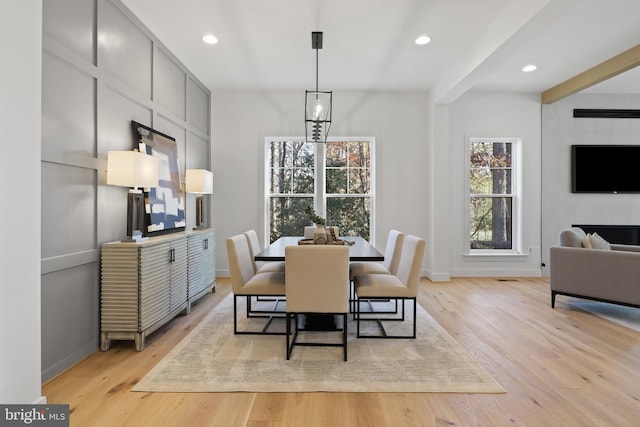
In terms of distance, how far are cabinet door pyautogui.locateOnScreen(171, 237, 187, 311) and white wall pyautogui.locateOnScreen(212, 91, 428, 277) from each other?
6.32ft

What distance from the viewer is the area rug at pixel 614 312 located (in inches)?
134

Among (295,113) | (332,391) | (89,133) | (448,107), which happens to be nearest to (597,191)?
(448,107)

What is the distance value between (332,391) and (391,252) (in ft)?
6.06

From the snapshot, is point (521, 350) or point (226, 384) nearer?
point (226, 384)

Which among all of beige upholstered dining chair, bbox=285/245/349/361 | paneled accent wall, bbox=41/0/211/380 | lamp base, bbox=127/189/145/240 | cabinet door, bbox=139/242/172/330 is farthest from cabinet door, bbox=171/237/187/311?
beige upholstered dining chair, bbox=285/245/349/361

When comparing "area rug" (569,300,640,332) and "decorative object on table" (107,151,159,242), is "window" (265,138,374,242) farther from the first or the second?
"area rug" (569,300,640,332)

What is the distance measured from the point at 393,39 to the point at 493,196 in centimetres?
319

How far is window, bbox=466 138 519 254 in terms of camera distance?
5.66 meters

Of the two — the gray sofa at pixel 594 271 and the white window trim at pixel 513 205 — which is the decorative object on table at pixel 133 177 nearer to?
the gray sofa at pixel 594 271

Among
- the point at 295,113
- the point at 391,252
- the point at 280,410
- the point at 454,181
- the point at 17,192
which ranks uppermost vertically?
the point at 295,113

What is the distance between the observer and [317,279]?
98.9 inches

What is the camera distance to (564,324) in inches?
132

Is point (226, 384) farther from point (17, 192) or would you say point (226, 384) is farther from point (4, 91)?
point (4, 91)

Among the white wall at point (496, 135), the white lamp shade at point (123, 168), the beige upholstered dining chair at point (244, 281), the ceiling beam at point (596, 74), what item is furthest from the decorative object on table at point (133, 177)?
the ceiling beam at point (596, 74)
